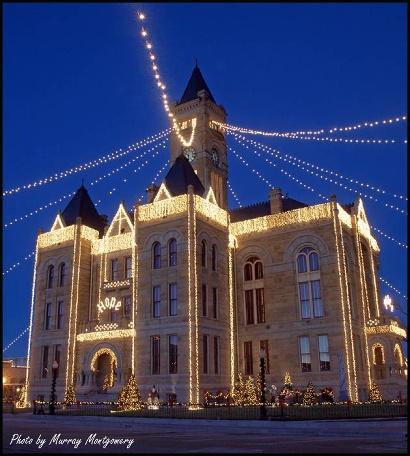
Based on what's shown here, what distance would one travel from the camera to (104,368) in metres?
38.3

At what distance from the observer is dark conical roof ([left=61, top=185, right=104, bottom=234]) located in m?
44.3

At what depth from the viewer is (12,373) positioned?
206 feet

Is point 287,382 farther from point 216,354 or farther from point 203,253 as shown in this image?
point 203,253

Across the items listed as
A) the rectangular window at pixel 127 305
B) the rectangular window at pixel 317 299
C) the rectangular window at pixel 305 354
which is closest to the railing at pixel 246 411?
the rectangular window at pixel 305 354

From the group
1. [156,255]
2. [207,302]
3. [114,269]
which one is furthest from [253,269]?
[114,269]

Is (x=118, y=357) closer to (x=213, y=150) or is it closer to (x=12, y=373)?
(x=213, y=150)

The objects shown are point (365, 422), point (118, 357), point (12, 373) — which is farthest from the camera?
point (12, 373)

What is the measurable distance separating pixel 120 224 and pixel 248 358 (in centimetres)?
1565

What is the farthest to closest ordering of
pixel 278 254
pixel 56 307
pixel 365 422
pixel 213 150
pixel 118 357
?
pixel 213 150
pixel 56 307
pixel 278 254
pixel 118 357
pixel 365 422

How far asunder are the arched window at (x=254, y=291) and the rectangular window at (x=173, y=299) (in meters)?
7.00

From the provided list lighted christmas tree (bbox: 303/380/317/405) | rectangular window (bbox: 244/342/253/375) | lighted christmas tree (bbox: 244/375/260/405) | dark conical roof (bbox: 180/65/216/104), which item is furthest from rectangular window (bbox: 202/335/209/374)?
dark conical roof (bbox: 180/65/216/104)

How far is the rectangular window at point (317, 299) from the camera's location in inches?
1401

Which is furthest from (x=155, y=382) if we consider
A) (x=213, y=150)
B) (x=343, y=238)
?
(x=213, y=150)

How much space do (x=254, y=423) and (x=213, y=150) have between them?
39578mm
